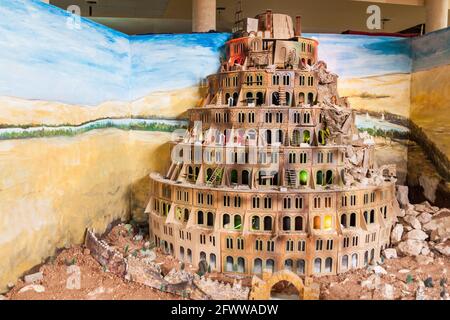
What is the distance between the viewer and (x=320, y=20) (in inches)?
1404

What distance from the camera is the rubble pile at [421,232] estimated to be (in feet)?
79.0

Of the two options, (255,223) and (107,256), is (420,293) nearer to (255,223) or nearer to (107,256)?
(255,223)

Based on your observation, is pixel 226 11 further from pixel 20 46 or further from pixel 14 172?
pixel 14 172

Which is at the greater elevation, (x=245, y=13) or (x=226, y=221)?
(x=245, y=13)

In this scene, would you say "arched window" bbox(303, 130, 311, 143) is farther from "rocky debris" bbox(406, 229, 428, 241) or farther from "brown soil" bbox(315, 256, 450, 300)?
"rocky debris" bbox(406, 229, 428, 241)

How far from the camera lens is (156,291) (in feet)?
64.8

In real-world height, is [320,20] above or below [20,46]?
above

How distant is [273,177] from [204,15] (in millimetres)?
13140

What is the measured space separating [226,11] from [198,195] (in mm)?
19016

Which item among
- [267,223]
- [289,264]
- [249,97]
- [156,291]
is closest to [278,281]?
[289,264]

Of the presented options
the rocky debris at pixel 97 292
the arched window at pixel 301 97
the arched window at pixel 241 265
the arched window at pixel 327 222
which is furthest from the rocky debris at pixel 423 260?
the rocky debris at pixel 97 292

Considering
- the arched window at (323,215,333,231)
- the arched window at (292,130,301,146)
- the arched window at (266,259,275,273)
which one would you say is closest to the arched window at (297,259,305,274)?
the arched window at (266,259,275,273)
